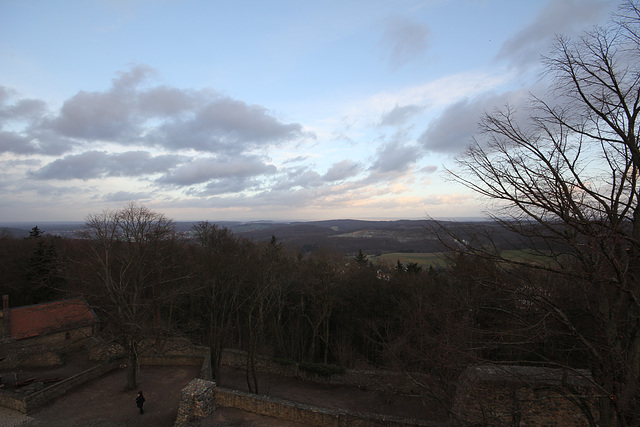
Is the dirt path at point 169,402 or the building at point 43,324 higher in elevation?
the building at point 43,324

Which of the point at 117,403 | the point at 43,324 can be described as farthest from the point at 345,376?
the point at 43,324

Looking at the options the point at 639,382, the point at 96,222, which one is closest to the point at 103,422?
the point at 96,222

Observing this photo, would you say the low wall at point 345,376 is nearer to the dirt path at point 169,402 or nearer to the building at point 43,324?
the dirt path at point 169,402

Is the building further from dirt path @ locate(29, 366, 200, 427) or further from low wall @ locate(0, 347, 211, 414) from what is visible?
dirt path @ locate(29, 366, 200, 427)

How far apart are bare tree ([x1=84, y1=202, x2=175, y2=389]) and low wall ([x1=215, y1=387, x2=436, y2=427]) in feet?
17.0

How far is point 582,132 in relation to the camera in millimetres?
4246

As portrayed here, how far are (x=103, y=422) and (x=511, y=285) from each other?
14.6 m

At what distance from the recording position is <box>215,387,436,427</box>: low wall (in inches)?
388

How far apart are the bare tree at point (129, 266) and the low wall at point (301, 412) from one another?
5.18 meters

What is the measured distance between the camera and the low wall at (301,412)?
984cm

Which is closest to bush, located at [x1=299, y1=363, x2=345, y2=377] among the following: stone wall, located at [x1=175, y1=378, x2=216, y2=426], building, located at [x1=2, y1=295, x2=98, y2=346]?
stone wall, located at [x1=175, y1=378, x2=216, y2=426]

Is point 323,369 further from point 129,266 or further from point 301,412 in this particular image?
point 129,266

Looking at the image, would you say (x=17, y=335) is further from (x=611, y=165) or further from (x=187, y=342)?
(x=611, y=165)

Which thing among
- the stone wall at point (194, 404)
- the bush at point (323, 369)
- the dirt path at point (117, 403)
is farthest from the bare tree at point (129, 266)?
the bush at point (323, 369)
